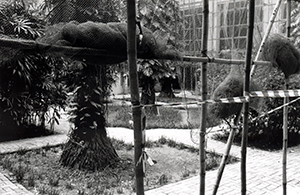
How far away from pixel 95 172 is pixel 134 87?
3.72 metres

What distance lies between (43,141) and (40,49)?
6189 mm

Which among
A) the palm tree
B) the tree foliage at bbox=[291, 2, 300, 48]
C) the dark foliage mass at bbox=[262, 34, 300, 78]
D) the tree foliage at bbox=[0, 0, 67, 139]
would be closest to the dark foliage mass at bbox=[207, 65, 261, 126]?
the dark foliage mass at bbox=[262, 34, 300, 78]

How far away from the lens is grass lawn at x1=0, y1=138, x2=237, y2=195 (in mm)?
4703

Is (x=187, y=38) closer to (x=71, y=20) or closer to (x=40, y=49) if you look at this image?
(x=71, y=20)

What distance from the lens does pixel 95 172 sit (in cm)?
523

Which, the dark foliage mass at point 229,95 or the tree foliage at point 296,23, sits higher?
the tree foliage at point 296,23

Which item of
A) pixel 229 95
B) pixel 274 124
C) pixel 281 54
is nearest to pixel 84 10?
pixel 229 95

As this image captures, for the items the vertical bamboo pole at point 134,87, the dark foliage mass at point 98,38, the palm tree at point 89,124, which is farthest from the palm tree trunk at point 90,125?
the vertical bamboo pole at point 134,87

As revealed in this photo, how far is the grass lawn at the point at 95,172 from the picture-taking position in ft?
15.4

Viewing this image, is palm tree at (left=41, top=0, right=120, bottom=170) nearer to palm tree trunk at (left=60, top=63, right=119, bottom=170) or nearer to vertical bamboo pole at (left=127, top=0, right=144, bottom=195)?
palm tree trunk at (left=60, top=63, right=119, bottom=170)

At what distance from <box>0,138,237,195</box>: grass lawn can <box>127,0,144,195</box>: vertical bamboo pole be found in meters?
2.68

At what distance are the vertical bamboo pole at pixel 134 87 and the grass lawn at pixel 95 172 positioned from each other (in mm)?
2679

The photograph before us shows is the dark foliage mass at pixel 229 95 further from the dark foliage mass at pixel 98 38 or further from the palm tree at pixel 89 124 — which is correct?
the palm tree at pixel 89 124

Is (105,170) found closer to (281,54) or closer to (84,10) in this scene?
(84,10)
